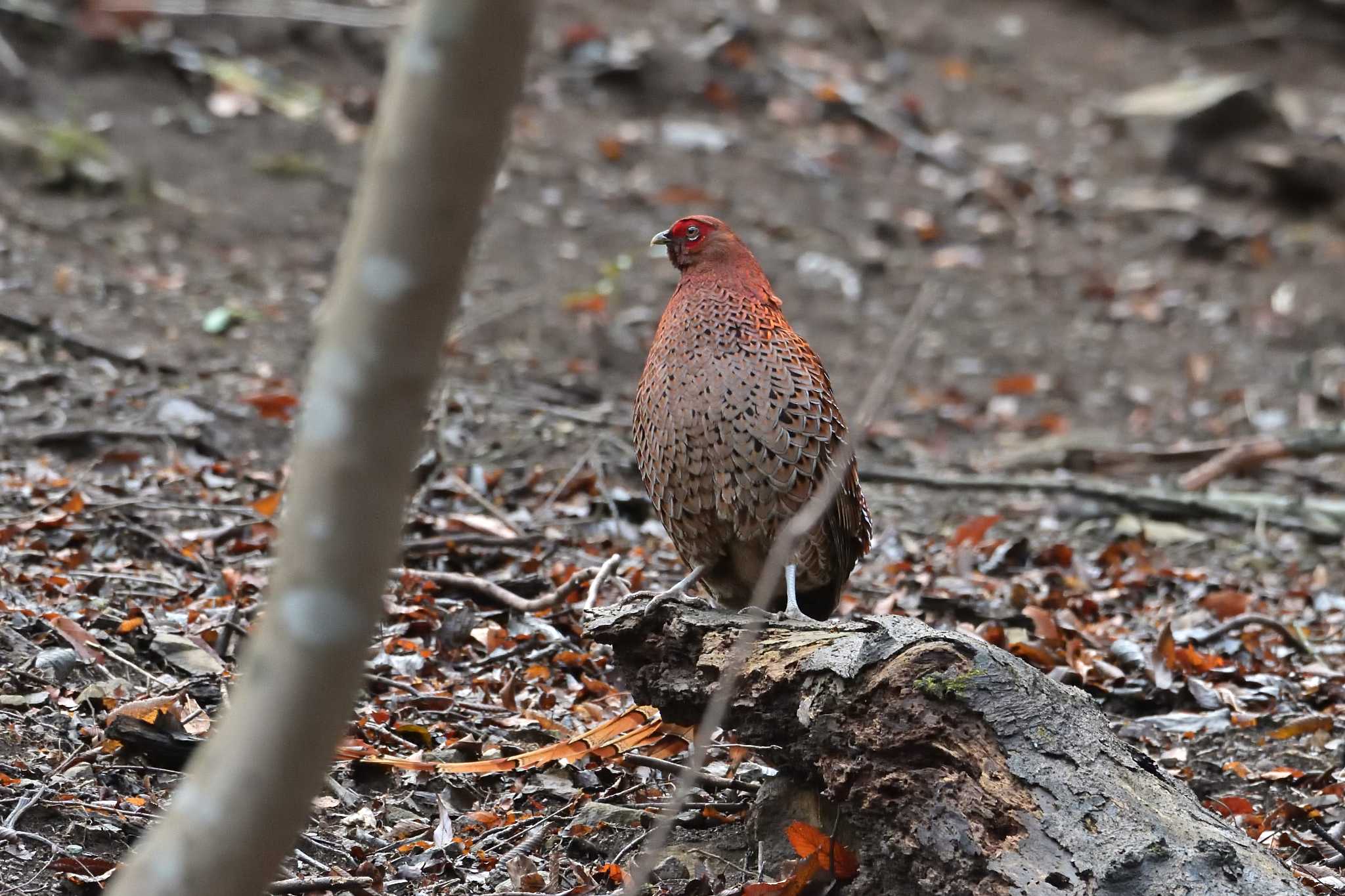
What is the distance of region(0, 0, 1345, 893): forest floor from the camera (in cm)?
370

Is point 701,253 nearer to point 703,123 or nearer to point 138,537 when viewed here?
point 138,537

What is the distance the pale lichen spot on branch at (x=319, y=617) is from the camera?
1.58m

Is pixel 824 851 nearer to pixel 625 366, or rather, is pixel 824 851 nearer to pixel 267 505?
pixel 267 505

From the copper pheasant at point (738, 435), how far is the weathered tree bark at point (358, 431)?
1936 mm

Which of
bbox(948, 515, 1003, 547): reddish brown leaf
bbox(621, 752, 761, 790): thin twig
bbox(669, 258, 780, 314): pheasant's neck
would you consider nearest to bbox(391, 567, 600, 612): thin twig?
bbox(621, 752, 761, 790): thin twig

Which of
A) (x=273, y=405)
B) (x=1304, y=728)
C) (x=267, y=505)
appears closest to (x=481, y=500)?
(x=267, y=505)

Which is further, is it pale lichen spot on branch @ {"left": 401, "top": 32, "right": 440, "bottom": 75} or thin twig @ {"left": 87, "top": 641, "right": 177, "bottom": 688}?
thin twig @ {"left": 87, "top": 641, "right": 177, "bottom": 688}

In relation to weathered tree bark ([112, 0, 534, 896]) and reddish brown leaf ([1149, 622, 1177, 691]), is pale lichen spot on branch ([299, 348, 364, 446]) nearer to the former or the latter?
weathered tree bark ([112, 0, 534, 896])

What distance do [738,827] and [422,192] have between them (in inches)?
87.8

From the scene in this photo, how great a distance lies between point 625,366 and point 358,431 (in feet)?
19.6

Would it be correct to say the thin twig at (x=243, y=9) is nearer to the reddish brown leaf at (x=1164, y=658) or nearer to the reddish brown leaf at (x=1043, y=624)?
the reddish brown leaf at (x=1043, y=624)

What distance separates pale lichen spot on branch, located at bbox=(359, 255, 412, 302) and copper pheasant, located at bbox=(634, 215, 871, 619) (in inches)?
79.1

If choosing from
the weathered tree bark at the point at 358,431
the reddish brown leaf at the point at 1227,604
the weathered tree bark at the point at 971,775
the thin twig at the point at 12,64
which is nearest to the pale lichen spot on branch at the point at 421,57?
the weathered tree bark at the point at 358,431

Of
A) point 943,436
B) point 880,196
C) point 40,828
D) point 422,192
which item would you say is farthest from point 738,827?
point 880,196
